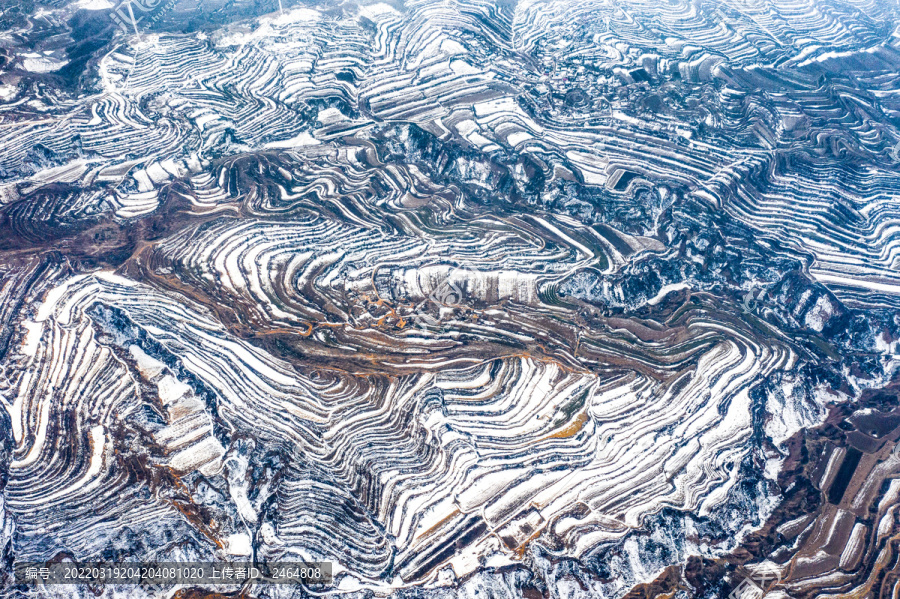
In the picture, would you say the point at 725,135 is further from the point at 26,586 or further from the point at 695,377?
the point at 26,586

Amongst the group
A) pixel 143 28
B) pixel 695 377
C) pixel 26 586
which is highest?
pixel 143 28

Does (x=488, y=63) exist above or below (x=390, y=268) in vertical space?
above

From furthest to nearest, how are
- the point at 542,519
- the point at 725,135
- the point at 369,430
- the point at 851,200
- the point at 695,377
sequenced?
the point at 725,135
the point at 851,200
the point at 695,377
the point at 369,430
the point at 542,519

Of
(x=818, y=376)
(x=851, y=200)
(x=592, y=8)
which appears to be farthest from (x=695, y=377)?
(x=592, y=8)

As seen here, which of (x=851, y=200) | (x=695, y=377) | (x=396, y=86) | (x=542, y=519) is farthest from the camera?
(x=396, y=86)

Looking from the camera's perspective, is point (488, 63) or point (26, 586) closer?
point (26, 586)

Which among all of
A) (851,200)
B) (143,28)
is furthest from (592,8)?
(143,28)
